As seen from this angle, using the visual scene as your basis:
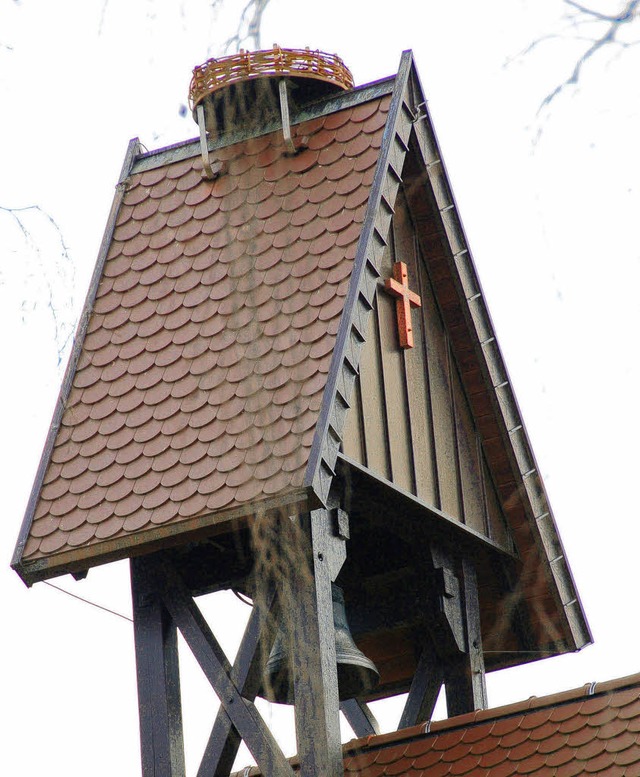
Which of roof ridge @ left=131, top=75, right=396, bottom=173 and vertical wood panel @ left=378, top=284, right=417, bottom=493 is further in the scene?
roof ridge @ left=131, top=75, right=396, bottom=173

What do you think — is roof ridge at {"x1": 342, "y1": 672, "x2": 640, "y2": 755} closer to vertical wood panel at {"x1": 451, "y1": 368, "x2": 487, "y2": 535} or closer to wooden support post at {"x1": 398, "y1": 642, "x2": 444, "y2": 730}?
wooden support post at {"x1": 398, "y1": 642, "x2": 444, "y2": 730}

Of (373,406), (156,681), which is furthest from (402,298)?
(156,681)

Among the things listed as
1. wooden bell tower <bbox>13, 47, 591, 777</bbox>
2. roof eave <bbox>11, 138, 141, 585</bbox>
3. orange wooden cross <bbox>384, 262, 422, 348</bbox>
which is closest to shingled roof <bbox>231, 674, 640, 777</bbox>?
wooden bell tower <bbox>13, 47, 591, 777</bbox>

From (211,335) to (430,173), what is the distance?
176 centimetres

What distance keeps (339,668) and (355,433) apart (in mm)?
1182

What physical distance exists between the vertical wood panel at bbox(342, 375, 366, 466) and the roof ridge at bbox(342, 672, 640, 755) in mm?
1347

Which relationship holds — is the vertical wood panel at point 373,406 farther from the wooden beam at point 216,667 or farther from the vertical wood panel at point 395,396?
the wooden beam at point 216,667

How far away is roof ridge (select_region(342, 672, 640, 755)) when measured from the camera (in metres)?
7.75

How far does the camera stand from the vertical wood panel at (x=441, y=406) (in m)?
9.02

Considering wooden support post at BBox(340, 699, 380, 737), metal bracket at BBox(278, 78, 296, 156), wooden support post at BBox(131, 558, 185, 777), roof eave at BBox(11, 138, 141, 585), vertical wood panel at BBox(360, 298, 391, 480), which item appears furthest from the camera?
wooden support post at BBox(340, 699, 380, 737)

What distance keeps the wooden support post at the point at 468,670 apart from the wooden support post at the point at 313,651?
4.94ft

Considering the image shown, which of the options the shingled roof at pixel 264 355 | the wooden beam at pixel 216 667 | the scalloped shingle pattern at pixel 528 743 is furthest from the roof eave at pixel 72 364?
the scalloped shingle pattern at pixel 528 743

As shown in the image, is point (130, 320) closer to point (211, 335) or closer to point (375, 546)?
point (211, 335)

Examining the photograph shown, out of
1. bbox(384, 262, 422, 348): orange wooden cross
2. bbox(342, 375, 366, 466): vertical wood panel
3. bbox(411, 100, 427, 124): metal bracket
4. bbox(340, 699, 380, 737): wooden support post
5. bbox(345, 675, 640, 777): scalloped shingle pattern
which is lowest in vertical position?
bbox(345, 675, 640, 777): scalloped shingle pattern
